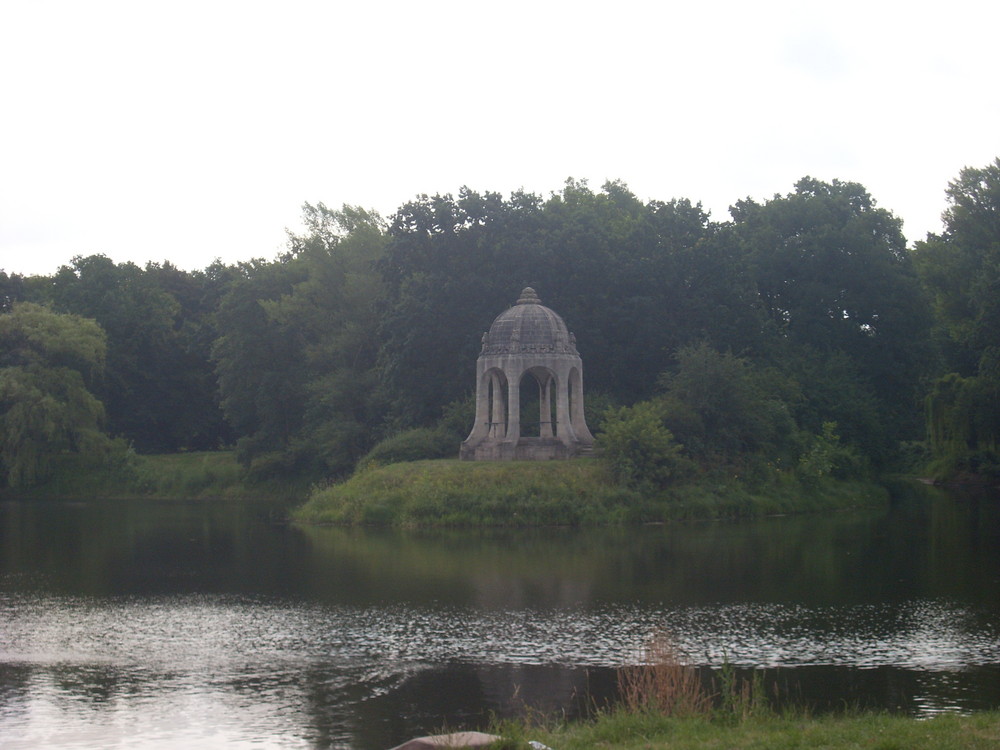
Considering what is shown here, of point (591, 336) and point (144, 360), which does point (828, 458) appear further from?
point (144, 360)

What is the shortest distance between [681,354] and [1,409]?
33899mm

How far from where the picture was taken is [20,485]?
57188 mm

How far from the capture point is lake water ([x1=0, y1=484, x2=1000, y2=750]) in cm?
1518

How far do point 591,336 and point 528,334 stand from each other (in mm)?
7472

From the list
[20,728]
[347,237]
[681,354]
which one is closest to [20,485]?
[347,237]

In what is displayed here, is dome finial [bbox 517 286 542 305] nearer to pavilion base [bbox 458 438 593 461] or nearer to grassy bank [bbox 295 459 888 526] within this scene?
pavilion base [bbox 458 438 593 461]

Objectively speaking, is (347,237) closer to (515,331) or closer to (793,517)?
(515,331)

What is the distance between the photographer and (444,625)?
20.9 m

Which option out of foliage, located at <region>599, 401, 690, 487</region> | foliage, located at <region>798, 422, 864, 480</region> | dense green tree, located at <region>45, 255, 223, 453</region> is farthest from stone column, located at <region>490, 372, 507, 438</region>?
dense green tree, located at <region>45, 255, 223, 453</region>

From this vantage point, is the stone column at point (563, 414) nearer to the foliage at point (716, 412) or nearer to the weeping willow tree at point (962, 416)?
the foliage at point (716, 412)

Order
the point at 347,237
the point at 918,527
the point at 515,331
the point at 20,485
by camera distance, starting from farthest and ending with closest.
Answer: the point at 347,237 → the point at 20,485 → the point at 515,331 → the point at 918,527

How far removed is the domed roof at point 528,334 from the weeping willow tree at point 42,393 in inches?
965

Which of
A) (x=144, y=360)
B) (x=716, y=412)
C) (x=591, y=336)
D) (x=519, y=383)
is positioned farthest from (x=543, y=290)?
(x=144, y=360)

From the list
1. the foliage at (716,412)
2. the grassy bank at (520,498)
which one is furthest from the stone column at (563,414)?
the foliage at (716,412)
